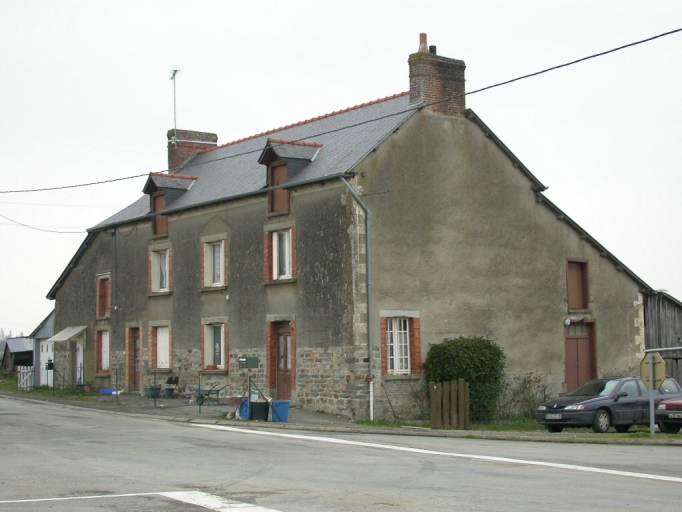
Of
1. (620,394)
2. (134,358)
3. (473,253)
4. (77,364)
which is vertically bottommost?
(620,394)

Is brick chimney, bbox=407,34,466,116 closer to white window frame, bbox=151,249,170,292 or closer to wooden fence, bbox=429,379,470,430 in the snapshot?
wooden fence, bbox=429,379,470,430

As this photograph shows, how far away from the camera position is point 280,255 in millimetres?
26781

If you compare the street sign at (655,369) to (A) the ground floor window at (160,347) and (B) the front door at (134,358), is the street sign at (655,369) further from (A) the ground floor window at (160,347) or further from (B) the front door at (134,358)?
(B) the front door at (134,358)

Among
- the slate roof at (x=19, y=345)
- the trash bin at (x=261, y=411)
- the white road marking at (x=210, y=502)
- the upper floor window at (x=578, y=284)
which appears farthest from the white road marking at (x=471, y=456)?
the slate roof at (x=19, y=345)

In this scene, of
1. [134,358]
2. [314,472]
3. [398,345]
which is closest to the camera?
[314,472]

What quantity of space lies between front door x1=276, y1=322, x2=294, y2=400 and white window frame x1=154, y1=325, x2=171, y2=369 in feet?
19.1

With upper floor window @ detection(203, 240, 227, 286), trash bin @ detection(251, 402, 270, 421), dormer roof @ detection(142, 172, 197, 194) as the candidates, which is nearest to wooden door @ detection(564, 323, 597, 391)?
trash bin @ detection(251, 402, 270, 421)

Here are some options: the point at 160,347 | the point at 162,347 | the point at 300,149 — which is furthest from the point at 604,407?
the point at 160,347

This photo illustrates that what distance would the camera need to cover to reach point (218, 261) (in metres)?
29.4

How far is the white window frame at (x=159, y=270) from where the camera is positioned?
105ft

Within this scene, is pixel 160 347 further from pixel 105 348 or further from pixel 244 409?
pixel 244 409

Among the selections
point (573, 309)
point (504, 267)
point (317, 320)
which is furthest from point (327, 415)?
point (573, 309)

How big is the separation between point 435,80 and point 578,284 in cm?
832

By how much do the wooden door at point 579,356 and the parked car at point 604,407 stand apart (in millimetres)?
6620
